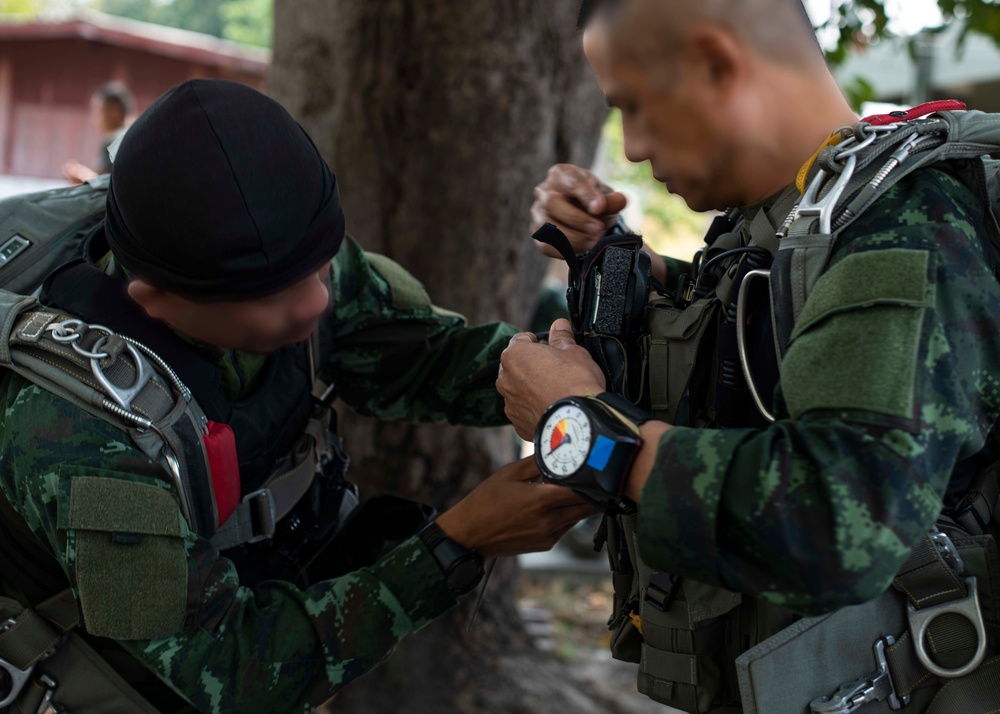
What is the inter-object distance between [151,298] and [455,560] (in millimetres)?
754

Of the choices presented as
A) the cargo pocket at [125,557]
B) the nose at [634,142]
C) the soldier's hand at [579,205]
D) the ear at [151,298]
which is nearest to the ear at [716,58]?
the nose at [634,142]

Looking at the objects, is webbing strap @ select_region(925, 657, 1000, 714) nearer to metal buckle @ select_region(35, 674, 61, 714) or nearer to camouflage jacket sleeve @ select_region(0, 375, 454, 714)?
camouflage jacket sleeve @ select_region(0, 375, 454, 714)

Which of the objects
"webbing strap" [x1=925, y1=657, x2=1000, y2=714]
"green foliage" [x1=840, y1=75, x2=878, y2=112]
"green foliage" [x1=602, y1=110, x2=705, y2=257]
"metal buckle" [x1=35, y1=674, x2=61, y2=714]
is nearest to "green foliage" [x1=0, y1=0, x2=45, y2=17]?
"green foliage" [x1=602, y1=110, x2=705, y2=257]

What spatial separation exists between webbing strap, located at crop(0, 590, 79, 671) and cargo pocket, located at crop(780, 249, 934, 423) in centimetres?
138

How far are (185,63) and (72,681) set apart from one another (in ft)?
49.8

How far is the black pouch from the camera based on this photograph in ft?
5.02

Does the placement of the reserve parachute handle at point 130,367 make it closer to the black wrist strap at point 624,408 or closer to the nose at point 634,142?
the black wrist strap at point 624,408

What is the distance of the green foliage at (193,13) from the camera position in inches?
1323

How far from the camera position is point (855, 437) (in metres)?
1.08

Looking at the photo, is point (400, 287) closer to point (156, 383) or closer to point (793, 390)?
point (156, 383)

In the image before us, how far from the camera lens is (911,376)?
108 centimetres

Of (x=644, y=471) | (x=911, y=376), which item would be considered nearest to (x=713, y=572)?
(x=644, y=471)

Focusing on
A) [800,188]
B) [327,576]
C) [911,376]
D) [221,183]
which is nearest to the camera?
[911,376]

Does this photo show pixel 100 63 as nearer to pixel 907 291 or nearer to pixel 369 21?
pixel 369 21
